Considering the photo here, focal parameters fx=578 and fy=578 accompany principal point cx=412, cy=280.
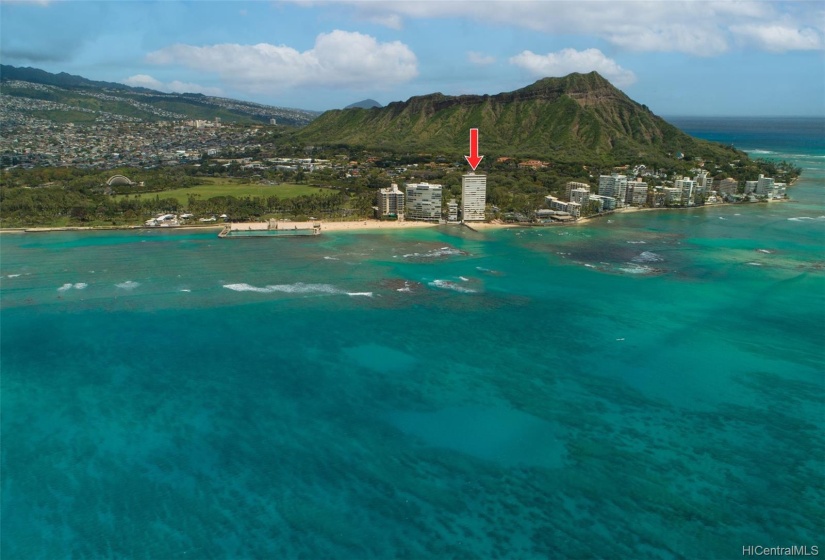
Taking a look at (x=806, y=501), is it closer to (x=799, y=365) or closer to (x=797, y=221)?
(x=799, y=365)

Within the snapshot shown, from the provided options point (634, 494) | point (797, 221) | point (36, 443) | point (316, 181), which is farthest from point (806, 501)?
point (316, 181)

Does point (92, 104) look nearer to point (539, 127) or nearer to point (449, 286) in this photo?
point (539, 127)

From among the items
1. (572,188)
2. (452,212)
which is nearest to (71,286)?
(452,212)

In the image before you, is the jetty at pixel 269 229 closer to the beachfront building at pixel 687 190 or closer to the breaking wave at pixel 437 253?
the breaking wave at pixel 437 253

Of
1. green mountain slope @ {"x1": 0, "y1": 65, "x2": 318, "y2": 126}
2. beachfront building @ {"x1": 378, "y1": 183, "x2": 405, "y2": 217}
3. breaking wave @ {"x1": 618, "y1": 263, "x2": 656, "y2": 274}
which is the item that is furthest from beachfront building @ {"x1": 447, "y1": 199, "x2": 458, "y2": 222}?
green mountain slope @ {"x1": 0, "y1": 65, "x2": 318, "y2": 126}

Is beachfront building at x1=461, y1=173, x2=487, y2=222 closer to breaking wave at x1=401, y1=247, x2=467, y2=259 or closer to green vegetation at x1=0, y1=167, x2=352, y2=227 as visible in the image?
green vegetation at x1=0, y1=167, x2=352, y2=227
